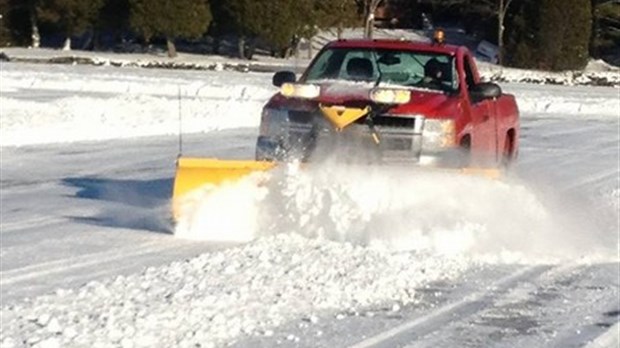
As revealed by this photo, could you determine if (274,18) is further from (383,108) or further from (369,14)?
(383,108)

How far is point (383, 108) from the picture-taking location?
40.5 feet

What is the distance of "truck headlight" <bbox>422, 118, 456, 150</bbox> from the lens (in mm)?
12406

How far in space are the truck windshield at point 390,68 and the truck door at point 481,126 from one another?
0.26 metres

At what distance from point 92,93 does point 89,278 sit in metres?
27.5

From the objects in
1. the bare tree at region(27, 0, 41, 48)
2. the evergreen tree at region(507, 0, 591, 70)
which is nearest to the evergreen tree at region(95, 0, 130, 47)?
the bare tree at region(27, 0, 41, 48)

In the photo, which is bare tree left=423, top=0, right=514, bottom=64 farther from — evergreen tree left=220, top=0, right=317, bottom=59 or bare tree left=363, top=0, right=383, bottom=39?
evergreen tree left=220, top=0, right=317, bottom=59

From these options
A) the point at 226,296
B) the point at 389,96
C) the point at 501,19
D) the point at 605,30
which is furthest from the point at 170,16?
the point at 226,296

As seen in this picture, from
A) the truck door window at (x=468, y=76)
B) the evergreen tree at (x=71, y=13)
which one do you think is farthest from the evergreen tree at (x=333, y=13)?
the truck door window at (x=468, y=76)

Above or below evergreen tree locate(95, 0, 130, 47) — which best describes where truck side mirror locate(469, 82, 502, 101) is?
above

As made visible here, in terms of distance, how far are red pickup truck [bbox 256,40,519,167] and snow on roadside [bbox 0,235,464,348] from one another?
1069 mm

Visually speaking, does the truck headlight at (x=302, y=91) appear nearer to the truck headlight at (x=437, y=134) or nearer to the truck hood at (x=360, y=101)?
the truck hood at (x=360, y=101)

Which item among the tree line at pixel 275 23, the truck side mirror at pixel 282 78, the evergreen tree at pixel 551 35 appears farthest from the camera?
the evergreen tree at pixel 551 35

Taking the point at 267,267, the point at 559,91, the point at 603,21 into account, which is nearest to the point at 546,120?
the point at 559,91

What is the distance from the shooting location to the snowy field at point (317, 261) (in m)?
8.59
